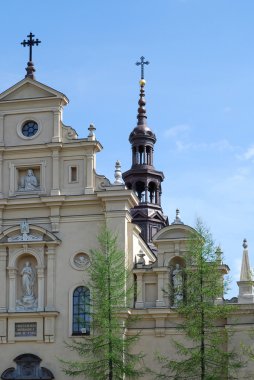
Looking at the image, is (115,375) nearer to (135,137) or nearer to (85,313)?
(85,313)

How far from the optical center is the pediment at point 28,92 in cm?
3734

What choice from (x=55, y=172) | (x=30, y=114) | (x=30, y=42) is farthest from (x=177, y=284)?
(x=30, y=42)

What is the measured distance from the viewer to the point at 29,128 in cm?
3772

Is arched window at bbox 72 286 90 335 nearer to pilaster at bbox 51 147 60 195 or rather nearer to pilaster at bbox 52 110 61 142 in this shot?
pilaster at bbox 51 147 60 195

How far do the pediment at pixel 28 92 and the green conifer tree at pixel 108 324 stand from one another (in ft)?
21.5

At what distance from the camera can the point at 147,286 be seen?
3575cm

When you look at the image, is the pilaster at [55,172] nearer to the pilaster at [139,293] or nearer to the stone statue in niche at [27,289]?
the stone statue in niche at [27,289]

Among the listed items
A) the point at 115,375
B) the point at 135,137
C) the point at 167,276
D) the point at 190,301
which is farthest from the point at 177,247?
the point at 135,137

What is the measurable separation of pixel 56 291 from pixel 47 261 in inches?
48.0

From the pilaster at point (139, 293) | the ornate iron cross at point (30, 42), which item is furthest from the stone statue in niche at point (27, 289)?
the ornate iron cross at point (30, 42)

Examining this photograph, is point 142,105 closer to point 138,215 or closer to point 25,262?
point 138,215

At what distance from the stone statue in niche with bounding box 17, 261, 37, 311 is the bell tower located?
12630 mm

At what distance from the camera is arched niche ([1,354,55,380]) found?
1375 inches

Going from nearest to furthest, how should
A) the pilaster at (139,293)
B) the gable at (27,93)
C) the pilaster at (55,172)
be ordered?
the pilaster at (139,293) → the pilaster at (55,172) → the gable at (27,93)
